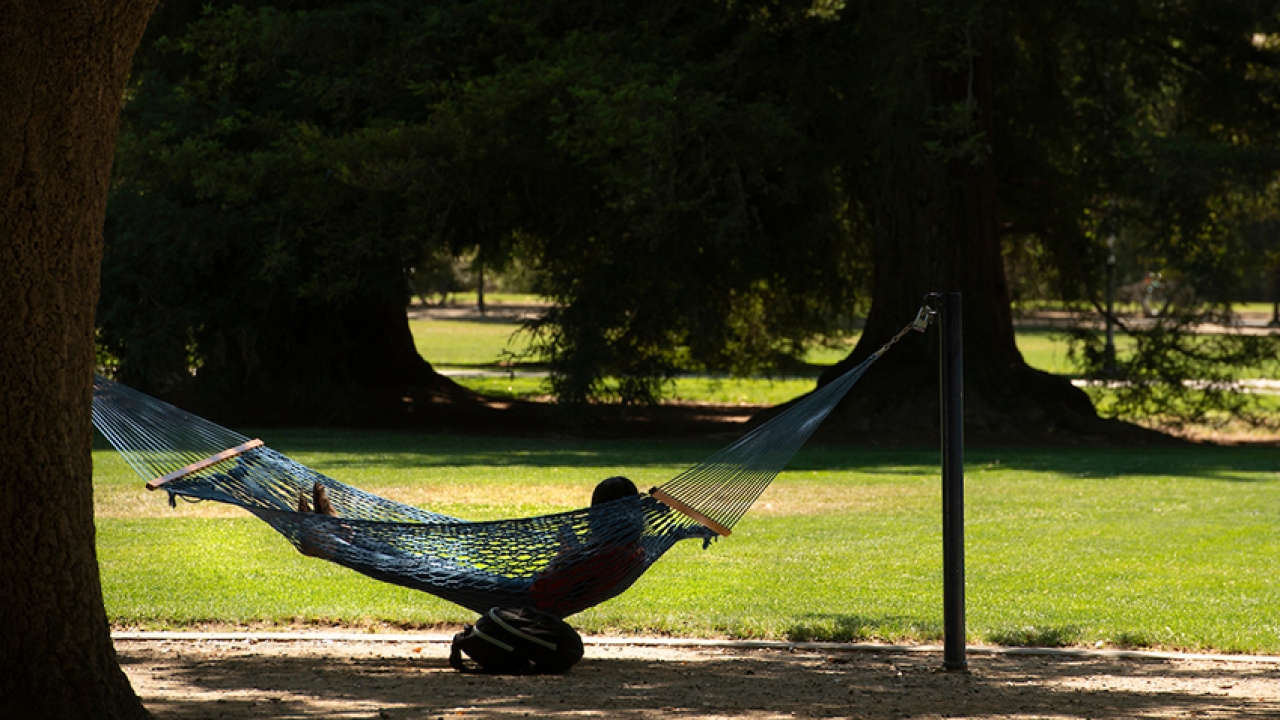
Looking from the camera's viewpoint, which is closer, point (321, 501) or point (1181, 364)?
point (321, 501)

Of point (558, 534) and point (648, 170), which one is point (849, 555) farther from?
point (648, 170)

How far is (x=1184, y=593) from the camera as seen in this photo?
27.2 ft

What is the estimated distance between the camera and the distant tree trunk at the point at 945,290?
18688 millimetres

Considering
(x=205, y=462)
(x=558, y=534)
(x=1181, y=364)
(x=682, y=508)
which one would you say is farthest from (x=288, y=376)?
(x=682, y=508)

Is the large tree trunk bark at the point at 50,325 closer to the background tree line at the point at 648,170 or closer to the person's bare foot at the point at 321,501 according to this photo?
the person's bare foot at the point at 321,501

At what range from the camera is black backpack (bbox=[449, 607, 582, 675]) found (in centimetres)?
589

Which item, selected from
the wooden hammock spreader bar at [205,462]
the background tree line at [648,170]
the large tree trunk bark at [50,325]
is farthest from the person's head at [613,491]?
the background tree line at [648,170]

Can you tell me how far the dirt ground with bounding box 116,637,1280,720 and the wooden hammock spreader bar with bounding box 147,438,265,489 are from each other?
0.75m

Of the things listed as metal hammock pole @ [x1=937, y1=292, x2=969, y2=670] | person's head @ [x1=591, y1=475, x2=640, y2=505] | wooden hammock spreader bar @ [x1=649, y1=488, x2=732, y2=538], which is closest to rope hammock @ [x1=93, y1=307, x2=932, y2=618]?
wooden hammock spreader bar @ [x1=649, y1=488, x2=732, y2=538]

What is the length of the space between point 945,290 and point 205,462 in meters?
13.4

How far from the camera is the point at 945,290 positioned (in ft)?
61.1

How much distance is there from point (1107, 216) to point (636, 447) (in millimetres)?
7959

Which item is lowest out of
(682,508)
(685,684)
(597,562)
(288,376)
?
(685,684)

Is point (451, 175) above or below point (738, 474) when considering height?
above
